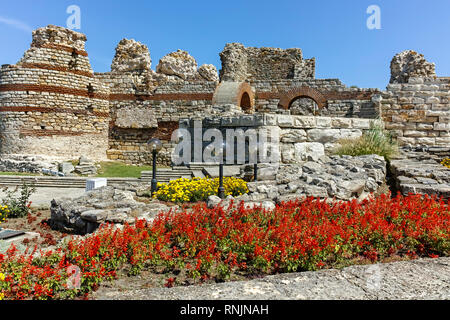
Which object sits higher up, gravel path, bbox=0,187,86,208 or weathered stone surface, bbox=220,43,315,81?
weathered stone surface, bbox=220,43,315,81

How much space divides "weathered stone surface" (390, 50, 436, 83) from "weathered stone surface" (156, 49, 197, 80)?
40.6 ft

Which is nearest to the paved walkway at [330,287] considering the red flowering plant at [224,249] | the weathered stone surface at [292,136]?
the red flowering plant at [224,249]

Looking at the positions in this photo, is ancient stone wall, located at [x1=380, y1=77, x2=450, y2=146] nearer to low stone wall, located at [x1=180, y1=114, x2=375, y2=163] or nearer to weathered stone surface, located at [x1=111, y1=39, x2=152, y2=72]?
low stone wall, located at [x1=180, y1=114, x2=375, y2=163]

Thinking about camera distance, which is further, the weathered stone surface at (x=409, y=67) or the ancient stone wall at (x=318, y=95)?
the weathered stone surface at (x=409, y=67)

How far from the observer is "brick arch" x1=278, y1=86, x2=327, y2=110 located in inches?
696

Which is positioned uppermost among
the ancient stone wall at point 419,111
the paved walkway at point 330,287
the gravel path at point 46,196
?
the ancient stone wall at point 419,111

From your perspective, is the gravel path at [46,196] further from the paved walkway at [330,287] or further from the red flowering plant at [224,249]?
the paved walkway at [330,287]

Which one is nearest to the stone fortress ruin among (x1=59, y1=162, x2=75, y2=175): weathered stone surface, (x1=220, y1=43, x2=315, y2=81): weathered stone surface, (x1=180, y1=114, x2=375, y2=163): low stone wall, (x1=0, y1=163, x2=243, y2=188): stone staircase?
(x1=220, y1=43, x2=315, y2=81): weathered stone surface

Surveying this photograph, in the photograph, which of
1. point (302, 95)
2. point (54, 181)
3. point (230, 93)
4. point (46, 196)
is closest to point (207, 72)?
point (302, 95)

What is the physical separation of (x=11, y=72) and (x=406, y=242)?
19347mm

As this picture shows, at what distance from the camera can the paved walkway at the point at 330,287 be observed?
7.48 ft

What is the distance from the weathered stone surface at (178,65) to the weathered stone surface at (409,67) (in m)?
12.4
